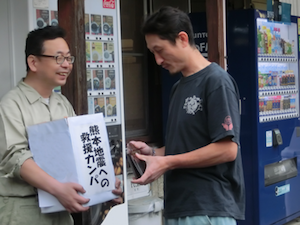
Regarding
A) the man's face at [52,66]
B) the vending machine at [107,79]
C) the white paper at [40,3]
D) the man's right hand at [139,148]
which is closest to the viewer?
the man's face at [52,66]

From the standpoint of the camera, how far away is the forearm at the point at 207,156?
6.46 feet

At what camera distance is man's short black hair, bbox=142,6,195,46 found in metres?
2.08

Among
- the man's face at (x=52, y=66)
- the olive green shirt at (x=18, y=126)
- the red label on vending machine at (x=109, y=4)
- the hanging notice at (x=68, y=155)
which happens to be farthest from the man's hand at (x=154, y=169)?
the red label on vending machine at (x=109, y=4)

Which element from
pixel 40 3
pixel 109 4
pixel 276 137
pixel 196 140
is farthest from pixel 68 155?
pixel 276 137

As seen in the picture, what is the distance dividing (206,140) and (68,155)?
71 cm

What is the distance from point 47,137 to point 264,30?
3516 millimetres

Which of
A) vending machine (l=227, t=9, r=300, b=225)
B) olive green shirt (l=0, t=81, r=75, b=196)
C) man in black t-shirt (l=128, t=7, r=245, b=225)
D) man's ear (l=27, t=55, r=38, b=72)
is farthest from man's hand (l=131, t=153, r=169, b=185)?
vending machine (l=227, t=9, r=300, b=225)

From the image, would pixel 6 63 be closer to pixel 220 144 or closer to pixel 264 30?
pixel 220 144

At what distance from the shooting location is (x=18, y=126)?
2.07 m

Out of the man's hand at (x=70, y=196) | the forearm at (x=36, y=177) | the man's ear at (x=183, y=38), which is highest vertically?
the man's ear at (x=183, y=38)

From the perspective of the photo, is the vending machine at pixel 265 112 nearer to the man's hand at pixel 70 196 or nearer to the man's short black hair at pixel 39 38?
the man's short black hair at pixel 39 38

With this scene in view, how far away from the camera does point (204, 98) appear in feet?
6.64

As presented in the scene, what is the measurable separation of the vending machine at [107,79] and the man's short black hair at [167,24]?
160cm

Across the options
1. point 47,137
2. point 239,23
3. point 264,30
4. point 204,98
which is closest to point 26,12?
point 47,137
